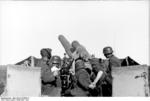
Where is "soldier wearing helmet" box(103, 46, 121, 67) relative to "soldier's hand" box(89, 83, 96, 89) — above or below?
above

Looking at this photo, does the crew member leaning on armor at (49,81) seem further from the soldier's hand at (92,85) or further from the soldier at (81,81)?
the soldier's hand at (92,85)

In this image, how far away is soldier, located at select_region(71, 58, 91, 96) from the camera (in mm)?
7895

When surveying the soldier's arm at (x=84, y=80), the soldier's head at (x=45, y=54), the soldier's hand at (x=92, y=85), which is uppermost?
the soldier's head at (x=45, y=54)

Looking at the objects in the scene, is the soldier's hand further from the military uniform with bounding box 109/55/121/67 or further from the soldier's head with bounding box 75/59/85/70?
the military uniform with bounding box 109/55/121/67

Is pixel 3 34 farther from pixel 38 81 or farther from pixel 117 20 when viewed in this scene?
pixel 117 20

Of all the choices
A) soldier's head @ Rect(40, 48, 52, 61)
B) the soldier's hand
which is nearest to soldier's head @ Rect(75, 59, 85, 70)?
the soldier's hand

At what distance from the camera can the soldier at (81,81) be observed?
311 inches

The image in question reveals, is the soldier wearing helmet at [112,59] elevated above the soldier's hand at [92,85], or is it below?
above

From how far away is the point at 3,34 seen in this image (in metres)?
9.66

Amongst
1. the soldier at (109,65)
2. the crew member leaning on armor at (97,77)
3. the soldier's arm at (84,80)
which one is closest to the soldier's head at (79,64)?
the soldier's arm at (84,80)

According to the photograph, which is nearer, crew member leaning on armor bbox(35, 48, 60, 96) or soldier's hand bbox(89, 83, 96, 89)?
soldier's hand bbox(89, 83, 96, 89)

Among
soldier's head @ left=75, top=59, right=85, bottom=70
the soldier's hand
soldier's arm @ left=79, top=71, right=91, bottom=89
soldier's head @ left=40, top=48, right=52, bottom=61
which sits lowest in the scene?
the soldier's hand

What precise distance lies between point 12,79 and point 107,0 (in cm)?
365

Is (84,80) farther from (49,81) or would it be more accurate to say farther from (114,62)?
(114,62)
